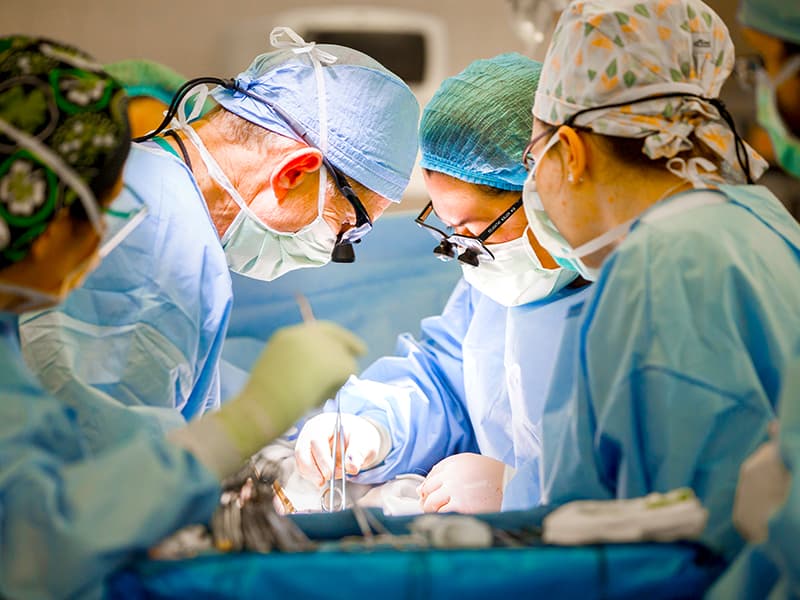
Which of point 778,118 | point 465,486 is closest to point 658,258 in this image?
point 778,118

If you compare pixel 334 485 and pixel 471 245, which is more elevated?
pixel 471 245

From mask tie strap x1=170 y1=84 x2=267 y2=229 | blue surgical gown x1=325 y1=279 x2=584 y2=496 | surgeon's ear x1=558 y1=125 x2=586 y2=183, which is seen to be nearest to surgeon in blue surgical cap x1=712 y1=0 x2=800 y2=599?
surgeon's ear x1=558 y1=125 x2=586 y2=183

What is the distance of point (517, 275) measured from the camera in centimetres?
226

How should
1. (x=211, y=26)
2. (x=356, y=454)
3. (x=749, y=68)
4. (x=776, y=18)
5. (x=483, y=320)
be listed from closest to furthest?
(x=776, y=18), (x=749, y=68), (x=356, y=454), (x=483, y=320), (x=211, y=26)

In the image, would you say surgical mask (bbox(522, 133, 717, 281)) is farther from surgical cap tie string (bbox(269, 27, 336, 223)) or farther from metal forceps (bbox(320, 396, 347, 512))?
metal forceps (bbox(320, 396, 347, 512))

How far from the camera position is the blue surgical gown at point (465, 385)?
2.21 metres

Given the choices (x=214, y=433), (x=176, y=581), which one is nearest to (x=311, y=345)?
(x=214, y=433)

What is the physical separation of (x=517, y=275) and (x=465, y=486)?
57cm

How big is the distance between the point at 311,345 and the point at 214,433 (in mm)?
195

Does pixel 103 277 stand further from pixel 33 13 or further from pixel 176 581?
pixel 33 13

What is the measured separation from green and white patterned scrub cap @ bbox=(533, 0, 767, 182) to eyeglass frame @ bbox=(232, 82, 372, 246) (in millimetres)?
738

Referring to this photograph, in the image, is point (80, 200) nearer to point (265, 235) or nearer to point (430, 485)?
point (265, 235)

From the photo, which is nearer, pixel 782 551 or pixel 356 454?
pixel 782 551

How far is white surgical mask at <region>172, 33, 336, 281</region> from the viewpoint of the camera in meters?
2.16
